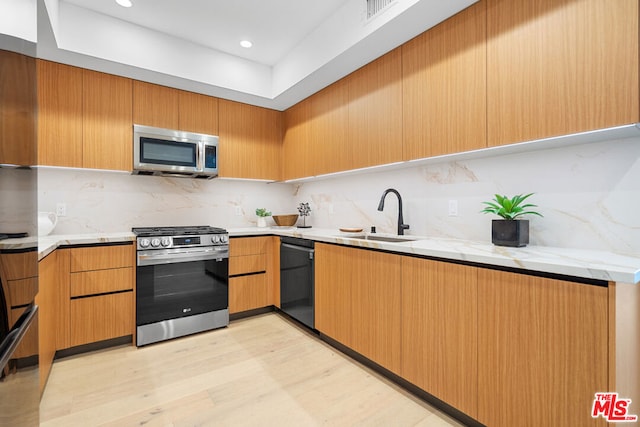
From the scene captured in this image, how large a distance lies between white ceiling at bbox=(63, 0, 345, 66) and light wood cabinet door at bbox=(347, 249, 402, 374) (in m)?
2.03

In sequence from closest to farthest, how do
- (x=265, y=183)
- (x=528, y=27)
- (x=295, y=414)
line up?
(x=528, y=27), (x=295, y=414), (x=265, y=183)

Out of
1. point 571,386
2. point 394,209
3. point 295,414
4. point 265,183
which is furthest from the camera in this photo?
point 265,183

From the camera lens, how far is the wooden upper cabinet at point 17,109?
0.72m

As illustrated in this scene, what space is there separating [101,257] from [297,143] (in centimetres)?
219

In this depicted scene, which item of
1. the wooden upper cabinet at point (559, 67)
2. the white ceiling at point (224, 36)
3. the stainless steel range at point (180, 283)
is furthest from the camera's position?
the stainless steel range at point (180, 283)

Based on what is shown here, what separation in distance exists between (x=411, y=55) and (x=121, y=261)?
2807 mm

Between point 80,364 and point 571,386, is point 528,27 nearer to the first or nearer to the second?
point 571,386

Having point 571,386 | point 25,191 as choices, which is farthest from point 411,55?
point 25,191

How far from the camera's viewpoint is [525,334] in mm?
1288

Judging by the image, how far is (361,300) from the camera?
215cm

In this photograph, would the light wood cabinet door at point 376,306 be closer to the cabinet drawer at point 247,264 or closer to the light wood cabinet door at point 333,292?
the light wood cabinet door at point 333,292

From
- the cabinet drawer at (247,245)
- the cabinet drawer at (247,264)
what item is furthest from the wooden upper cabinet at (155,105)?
the cabinet drawer at (247,264)

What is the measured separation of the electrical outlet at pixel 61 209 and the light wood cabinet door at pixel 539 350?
3.40 meters

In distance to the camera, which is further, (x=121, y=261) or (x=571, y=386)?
(x=121, y=261)
